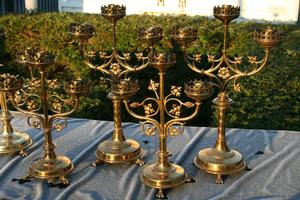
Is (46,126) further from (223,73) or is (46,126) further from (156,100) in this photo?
(223,73)

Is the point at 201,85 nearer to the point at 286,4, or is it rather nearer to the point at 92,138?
the point at 92,138

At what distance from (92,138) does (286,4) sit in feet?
19.4

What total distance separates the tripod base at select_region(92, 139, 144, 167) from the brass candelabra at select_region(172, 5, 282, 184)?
0.93ft

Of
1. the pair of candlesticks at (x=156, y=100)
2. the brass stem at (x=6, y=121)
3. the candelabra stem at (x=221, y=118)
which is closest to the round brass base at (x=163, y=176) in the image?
the pair of candlesticks at (x=156, y=100)

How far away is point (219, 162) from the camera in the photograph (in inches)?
81.7

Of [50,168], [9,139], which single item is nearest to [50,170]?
[50,168]

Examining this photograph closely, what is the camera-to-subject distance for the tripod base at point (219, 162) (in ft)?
6.72

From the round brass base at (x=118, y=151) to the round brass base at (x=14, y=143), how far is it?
0.40 m

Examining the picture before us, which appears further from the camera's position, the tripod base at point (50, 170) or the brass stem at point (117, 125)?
the brass stem at point (117, 125)

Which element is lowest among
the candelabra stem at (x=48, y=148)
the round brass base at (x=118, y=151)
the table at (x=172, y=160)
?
the table at (x=172, y=160)

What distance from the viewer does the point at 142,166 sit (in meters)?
2.18

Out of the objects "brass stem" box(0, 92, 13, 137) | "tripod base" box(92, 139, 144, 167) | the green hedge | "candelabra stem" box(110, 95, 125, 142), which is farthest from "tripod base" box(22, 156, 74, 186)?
the green hedge

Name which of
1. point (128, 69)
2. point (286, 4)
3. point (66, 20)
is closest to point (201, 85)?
point (128, 69)

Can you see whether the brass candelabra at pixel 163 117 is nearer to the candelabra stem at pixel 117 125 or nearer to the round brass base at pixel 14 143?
the candelabra stem at pixel 117 125
